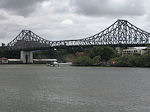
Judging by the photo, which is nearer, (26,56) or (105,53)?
(105,53)

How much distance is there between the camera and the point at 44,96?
78.8 feet

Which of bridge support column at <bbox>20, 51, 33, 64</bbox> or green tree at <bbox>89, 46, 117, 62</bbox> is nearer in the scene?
green tree at <bbox>89, 46, 117, 62</bbox>

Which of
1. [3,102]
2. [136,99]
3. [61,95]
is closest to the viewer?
[3,102]

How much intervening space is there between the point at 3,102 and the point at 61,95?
5227 mm

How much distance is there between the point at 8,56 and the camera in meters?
140

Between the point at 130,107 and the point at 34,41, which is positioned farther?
the point at 34,41

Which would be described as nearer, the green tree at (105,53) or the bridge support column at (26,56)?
the green tree at (105,53)

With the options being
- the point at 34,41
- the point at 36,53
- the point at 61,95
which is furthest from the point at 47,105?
the point at 36,53

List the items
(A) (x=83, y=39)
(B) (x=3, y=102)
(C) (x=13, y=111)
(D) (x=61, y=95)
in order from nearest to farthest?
(C) (x=13, y=111) < (B) (x=3, y=102) < (D) (x=61, y=95) < (A) (x=83, y=39)

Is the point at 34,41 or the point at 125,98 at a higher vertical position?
the point at 34,41

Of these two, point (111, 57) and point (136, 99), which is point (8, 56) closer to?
point (111, 57)

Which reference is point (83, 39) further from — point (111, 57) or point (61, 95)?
point (61, 95)

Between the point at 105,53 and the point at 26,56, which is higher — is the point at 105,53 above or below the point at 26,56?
above

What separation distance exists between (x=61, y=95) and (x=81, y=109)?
19.1 feet
